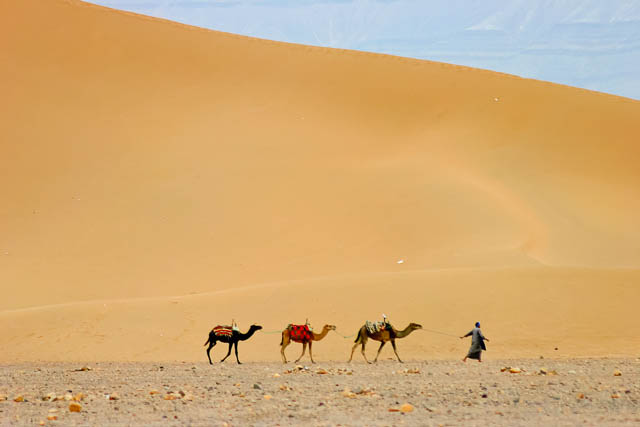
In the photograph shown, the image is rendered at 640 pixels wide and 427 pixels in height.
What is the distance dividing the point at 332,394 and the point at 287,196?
21511 millimetres

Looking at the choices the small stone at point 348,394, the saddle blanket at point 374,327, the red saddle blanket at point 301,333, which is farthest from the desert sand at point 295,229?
the saddle blanket at point 374,327

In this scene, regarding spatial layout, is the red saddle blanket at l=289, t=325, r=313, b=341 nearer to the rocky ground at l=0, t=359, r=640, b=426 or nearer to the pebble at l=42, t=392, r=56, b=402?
the rocky ground at l=0, t=359, r=640, b=426

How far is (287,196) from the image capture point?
3297 centimetres

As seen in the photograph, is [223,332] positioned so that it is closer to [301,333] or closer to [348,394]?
[301,333]

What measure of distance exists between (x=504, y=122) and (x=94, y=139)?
1795cm

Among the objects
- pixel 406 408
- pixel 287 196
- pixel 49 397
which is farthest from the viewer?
pixel 287 196

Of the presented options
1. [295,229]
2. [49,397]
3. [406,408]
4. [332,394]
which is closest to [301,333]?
[332,394]

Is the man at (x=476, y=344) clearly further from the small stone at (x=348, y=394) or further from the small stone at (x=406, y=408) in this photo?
the small stone at (x=406, y=408)

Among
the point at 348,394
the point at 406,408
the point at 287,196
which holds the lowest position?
the point at 406,408

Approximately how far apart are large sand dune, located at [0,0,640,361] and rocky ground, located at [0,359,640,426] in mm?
3196

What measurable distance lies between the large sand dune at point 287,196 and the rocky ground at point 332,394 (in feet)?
10.5

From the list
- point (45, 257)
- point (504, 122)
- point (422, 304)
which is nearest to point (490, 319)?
point (422, 304)

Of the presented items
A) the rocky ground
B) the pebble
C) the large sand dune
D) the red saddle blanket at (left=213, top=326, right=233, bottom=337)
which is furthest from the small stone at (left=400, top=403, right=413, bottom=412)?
the large sand dune

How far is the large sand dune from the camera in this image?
19328 millimetres
